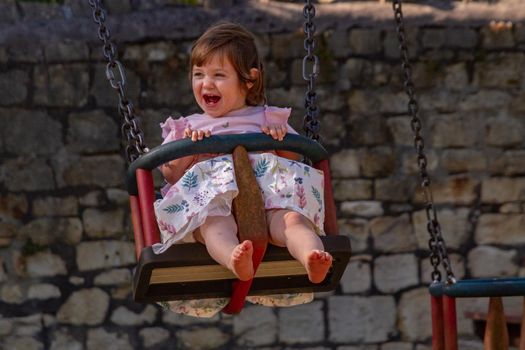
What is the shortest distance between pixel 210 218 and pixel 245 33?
630 mm

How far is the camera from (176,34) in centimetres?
746

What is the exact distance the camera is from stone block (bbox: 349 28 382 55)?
7.58m

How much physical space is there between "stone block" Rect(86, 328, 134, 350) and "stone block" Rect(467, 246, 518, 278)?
5.93ft

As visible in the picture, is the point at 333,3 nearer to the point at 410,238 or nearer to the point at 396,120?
the point at 396,120

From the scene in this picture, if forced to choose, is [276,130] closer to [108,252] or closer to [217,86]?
[217,86]

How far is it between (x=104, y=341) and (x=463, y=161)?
2.05 metres

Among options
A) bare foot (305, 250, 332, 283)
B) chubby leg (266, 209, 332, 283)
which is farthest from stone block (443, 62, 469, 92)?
bare foot (305, 250, 332, 283)

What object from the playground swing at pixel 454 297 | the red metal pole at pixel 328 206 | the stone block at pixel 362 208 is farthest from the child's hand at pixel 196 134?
the stone block at pixel 362 208

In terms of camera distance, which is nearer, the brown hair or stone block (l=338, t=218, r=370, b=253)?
the brown hair

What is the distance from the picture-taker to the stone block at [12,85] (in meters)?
7.46

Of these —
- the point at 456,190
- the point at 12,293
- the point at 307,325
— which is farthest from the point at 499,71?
the point at 12,293

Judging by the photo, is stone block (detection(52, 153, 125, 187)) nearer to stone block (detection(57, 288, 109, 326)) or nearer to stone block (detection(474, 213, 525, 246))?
stone block (detection(57, 288, 109, 326))

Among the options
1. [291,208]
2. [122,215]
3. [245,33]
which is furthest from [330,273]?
[122,215]

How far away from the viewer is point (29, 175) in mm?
7484
